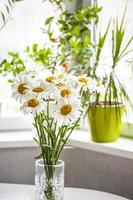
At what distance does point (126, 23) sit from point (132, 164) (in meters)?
0.73

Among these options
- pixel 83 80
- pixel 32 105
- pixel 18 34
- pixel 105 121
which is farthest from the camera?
pixel 18 34

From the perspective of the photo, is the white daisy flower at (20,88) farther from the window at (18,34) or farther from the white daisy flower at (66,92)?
the window at (18,34)

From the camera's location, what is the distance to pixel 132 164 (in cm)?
219

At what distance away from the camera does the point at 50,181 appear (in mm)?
1750

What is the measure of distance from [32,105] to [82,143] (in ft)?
2.30

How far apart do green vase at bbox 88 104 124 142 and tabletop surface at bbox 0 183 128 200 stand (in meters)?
0.31

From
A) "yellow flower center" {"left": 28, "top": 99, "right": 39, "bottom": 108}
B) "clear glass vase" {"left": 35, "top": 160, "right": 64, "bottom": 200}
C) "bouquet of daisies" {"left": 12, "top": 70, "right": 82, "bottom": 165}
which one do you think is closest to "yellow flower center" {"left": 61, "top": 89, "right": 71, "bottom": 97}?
"bouquet of daisies" {"left": 12, "top": 70, "right": 82, "bottom": 165}

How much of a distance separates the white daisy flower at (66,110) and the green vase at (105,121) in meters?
0.55

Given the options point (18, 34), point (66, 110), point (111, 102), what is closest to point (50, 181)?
point (66, 110)

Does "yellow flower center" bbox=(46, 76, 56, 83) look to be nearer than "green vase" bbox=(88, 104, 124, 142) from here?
Yes

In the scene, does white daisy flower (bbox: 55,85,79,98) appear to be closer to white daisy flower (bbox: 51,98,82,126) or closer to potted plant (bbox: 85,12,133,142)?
white daisy flower (bbox: 51,98,82,126)

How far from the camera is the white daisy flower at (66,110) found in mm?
1593

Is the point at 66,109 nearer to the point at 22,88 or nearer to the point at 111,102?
the point at 22,88

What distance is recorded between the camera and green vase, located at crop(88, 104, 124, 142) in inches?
84.4
